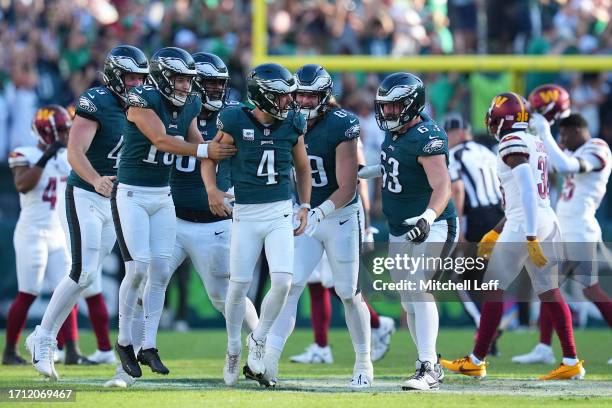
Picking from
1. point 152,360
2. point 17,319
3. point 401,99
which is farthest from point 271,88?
Result: point 17,319

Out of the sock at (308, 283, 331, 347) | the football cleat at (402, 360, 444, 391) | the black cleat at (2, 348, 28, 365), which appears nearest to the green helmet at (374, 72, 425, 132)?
the football cleat at (402, 360, 444, 391)

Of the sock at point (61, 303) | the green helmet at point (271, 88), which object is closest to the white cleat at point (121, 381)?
the sock at point (61, 303)

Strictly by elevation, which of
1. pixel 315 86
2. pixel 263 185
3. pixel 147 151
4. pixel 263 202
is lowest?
pixel 263 202

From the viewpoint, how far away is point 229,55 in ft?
51.0

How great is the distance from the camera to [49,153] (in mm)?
9820

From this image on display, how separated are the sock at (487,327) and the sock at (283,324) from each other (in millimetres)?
1449

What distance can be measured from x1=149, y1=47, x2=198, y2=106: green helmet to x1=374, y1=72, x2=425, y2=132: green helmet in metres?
1.22

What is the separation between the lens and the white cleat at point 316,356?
33.6 feet

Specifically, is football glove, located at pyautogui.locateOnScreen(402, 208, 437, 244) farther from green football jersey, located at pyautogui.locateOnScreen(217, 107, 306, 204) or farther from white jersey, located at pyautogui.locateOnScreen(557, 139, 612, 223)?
white jersey, located at pyautogui.locateOnScreen(557, 139, 612, 223)

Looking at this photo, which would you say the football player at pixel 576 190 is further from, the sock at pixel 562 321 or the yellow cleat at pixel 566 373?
the yellow cleat at pixel 566 373

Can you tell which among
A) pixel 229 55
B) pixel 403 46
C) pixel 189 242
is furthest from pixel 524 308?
pixel 189 242

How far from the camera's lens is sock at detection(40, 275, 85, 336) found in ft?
26.8

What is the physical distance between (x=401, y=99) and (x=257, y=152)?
1.00 m

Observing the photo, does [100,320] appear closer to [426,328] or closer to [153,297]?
[153,297]
